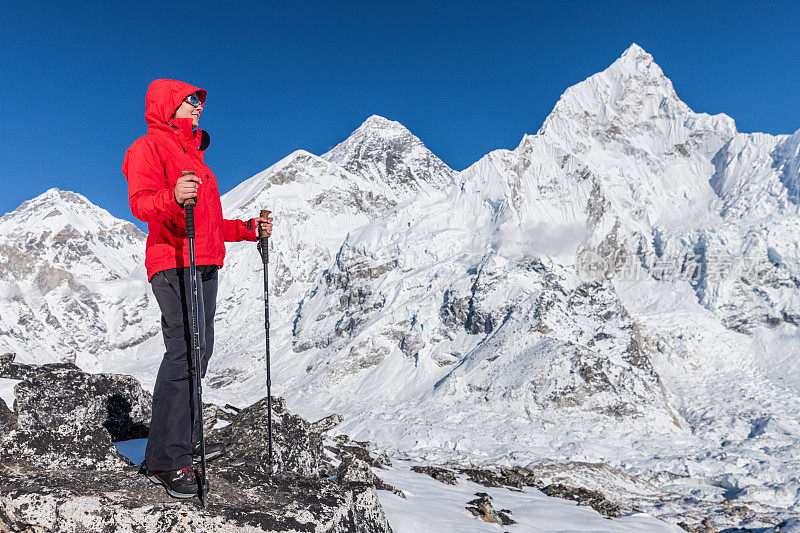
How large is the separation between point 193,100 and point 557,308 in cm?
8055

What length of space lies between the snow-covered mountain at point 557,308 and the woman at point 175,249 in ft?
122

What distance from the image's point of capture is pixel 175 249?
4191 mm

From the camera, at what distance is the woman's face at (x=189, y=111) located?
171 inches

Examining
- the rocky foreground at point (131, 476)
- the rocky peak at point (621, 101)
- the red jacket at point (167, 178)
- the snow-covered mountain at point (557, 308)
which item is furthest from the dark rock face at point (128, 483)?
the rocky peak at point (621, 101)

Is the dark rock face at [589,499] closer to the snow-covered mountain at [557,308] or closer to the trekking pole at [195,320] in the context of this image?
the trekking pole at [195,320]

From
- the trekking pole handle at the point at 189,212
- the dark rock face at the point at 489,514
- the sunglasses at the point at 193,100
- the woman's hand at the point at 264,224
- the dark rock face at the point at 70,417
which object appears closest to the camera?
the trekking pole handle at the point at 189,212

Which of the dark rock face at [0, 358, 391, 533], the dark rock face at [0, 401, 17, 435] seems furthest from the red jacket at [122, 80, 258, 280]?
the dark rock face at [0, 401, 17, 435]

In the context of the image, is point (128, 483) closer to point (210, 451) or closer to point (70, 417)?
point (210, 451)

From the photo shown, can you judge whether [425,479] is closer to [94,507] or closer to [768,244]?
[94,507]

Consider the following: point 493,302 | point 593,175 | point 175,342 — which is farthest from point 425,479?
point 593,175

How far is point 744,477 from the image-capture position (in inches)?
1780

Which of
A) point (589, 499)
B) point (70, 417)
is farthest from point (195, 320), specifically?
point (589, 499)

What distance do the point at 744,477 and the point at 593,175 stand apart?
9099 centimetres

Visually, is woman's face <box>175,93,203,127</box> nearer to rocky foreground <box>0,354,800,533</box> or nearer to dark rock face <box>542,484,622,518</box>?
rocky foreground <box>0,354,800,533</box>
